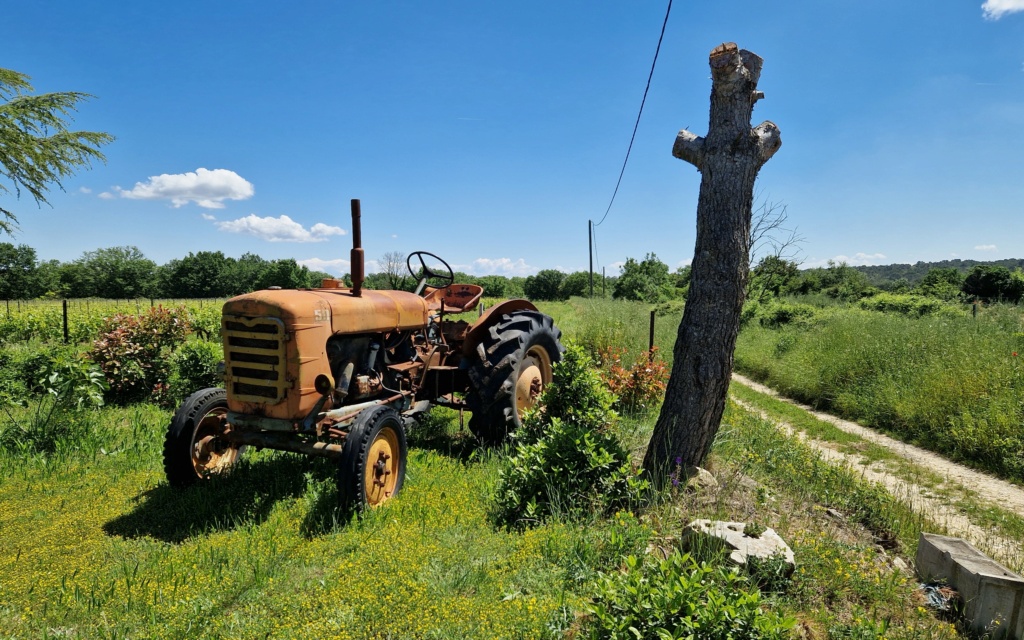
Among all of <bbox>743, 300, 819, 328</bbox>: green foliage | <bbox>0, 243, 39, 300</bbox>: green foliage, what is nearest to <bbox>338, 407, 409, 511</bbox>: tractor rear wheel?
<bbox>743, 300, 819, 328</bbox>: green foliage

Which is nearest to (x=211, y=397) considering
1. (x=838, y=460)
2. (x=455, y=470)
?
(x=455, y=470)

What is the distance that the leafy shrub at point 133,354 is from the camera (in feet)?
22.9

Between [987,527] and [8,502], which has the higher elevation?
[8,502]

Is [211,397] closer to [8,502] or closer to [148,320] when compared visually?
[8,502]

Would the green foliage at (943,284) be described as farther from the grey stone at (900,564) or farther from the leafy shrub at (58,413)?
the leafy shrub at (58,413)

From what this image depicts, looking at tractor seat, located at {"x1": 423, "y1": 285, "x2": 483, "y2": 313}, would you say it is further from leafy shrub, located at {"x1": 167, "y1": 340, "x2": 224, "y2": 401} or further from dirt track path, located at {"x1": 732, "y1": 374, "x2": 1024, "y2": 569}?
dirt track path, located at {"x1": 732, "y1": 374, "x2": 1024, "y2": 569}

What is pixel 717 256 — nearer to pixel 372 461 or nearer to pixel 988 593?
pixel 988 593

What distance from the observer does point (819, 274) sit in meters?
34.0

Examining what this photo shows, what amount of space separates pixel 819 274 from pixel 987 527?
34781mm

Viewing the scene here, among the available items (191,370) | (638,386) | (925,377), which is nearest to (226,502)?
(191,370)

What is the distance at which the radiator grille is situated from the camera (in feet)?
10.9

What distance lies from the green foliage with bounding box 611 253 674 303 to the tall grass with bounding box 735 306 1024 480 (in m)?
18.1

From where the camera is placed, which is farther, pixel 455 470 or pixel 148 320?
pixel 148 320

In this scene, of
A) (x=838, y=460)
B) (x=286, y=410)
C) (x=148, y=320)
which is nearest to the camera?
(x=286, y=410)
